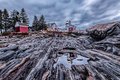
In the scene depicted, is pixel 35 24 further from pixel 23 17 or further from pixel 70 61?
pixel 70 61

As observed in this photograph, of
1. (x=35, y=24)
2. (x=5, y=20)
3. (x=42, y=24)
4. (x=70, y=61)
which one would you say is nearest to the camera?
(x=70, y=61)

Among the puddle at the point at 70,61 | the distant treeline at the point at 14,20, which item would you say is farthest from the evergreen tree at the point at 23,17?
the puddle at the point at 70,61

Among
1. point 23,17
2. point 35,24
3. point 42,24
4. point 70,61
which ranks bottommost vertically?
point 70,61

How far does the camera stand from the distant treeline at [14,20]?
2453 inches

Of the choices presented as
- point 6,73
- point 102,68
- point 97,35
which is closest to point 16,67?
point 6,73

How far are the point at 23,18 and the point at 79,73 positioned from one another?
233ft

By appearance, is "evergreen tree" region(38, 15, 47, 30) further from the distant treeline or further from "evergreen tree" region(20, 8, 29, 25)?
"evergreen tree" region(20, 8, 29, 25)

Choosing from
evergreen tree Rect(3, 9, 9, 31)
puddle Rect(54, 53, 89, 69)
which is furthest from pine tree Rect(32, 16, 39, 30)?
puddle Rect(54, 53, 89, 69)

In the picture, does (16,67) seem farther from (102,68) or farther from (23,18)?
(23,18)

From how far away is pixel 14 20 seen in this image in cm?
6500

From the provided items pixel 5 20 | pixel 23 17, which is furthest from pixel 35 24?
pixel 5 20

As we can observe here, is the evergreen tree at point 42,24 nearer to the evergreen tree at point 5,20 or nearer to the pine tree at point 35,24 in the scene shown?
the pine tree at point 35,24

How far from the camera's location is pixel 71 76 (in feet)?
12.6

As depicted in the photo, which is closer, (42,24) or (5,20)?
(5,20)
